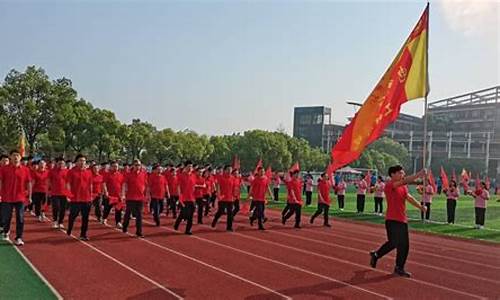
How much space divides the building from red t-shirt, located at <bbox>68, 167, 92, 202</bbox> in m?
86.8

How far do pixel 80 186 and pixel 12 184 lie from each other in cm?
189

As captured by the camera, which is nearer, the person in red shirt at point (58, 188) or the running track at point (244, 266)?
the running track at point (244, 266)

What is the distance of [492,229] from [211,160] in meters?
43.2

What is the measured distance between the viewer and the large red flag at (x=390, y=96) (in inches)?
439

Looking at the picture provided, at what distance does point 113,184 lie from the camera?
50.4 ft


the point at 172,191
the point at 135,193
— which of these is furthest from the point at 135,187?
the point at 172,191

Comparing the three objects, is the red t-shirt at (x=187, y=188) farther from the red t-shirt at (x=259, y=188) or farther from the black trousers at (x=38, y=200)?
the black trousers at (x=38, y=200)

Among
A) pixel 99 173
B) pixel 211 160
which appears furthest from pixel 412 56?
pixel 211 160

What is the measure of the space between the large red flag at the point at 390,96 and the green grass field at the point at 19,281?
18.9 ft

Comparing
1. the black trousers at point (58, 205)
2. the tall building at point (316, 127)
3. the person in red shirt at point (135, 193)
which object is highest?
the tall building at point (316, 127)

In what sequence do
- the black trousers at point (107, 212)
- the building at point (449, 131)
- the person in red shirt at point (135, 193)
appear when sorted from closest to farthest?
the person in red shirt at point (135, 193)
the black trousers at point (107, 212)
the building at point (449, 131)

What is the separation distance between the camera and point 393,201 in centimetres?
957

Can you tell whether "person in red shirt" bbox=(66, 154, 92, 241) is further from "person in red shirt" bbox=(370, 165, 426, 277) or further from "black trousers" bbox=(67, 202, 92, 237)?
"person in red shirt" bbox=(370, 165, 426, 277)

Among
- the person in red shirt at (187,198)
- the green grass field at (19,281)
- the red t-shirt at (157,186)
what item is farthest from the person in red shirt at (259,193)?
the green grass field at (19,281)
